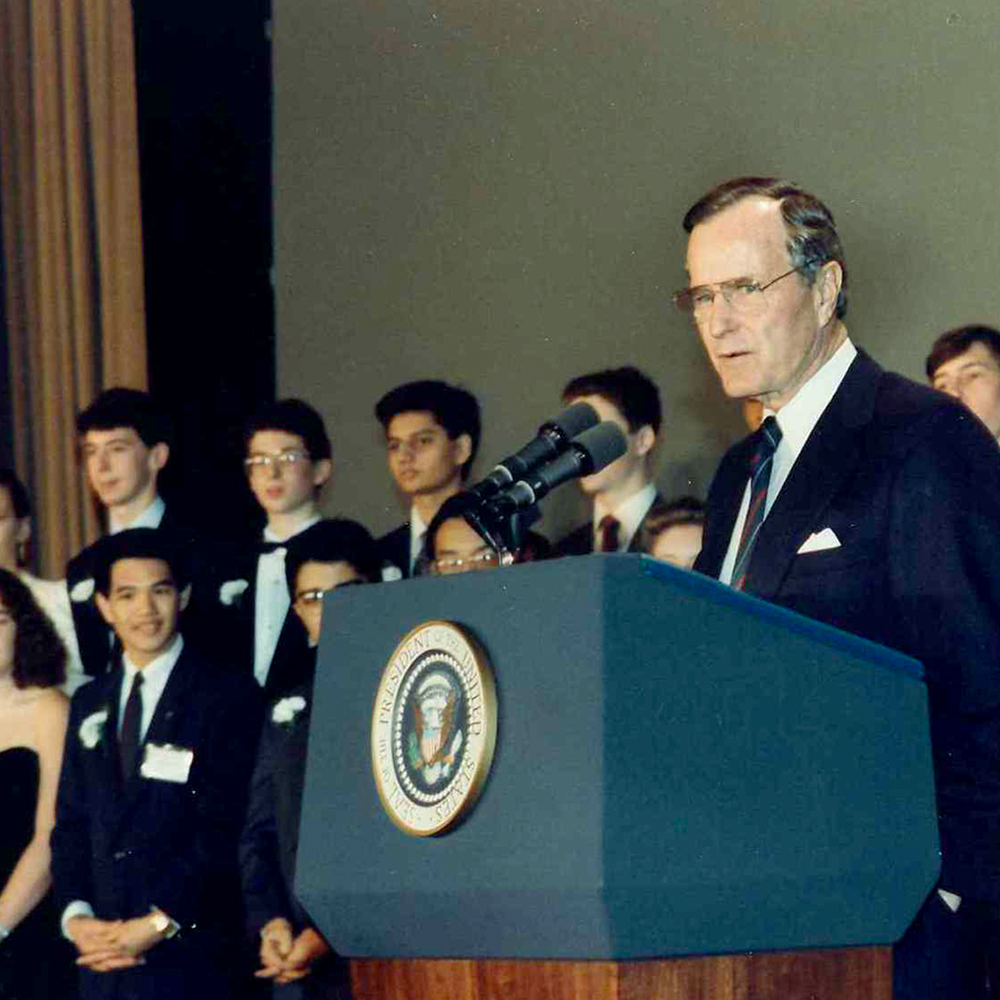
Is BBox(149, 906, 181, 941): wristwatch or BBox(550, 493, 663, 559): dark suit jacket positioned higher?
BBox(550, 493, 663, 559): dark suit jacket

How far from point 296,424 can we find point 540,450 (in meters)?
2.99

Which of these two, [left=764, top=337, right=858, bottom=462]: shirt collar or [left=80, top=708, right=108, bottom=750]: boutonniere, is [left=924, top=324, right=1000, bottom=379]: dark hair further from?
[left=80, top=708, right=108, bottom=750]: boutonniere

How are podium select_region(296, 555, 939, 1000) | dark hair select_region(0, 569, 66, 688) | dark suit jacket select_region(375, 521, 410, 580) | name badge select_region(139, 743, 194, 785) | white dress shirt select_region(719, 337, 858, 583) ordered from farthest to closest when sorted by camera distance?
dark suit jacket select_region(375, 521, 410, 580), dark hair select_region(0, 569, 66, 688), name badge select_region(139, 743, 194, 785), white dress shirt select_region(719, 337, 858, 583), podium select_region(296, 555, 939, 1000)

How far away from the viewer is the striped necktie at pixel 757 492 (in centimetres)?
191

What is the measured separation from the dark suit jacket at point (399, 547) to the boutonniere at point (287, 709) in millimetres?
603

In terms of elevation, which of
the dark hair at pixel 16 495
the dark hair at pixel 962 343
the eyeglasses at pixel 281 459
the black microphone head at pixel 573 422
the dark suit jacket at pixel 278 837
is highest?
the dark hair at pixel 962 343

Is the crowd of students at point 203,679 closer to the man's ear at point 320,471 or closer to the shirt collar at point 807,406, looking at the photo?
the man's ear at point 320,471

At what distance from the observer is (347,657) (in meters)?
1.73

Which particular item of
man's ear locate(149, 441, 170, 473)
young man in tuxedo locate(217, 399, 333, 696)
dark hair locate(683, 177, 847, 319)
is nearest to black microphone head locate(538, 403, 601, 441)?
dark hair locate(683, 177, 847, 319)

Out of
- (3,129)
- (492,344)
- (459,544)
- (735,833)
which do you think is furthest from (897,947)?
(3,129)

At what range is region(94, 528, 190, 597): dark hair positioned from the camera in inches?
168

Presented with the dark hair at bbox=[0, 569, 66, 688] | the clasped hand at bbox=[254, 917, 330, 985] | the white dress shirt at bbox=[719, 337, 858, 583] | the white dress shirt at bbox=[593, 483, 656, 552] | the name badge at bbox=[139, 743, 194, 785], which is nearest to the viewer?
the white dress shirt at bbox=[719, 337, 858, 583]

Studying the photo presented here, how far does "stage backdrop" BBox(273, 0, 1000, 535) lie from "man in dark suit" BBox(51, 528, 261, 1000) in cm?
169

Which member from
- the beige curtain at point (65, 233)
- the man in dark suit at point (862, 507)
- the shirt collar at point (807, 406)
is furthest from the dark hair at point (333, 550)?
the shirt collar at point (807, 406)
